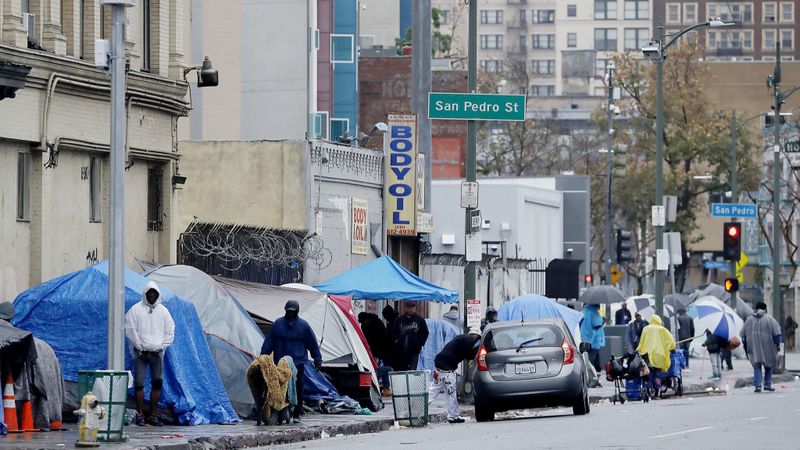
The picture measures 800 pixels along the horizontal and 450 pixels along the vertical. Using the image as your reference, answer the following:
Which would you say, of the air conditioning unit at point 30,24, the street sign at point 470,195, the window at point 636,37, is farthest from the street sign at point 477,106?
the window at point 636,37

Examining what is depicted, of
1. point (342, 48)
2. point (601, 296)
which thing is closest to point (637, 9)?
point (342, 48)

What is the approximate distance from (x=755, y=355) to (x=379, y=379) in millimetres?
8449

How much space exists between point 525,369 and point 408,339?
382 cm

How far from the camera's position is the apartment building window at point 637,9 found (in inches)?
7397

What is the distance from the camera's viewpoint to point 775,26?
18375 centimetres

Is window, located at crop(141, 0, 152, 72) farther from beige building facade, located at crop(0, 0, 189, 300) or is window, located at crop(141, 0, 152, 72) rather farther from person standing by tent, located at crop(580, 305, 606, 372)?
person standing by tent, located at crop(580, 305, 606, 372)

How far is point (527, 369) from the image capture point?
84.5 ft

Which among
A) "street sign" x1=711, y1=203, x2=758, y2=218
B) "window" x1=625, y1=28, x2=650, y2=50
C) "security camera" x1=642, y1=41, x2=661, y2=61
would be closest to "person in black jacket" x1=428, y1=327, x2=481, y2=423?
"security camera" x1=642, y1=41, x2=661, y2=61

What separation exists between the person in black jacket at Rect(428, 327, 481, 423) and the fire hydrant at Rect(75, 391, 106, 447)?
7789mm

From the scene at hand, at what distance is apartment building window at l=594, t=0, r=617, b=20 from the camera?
188625 mm

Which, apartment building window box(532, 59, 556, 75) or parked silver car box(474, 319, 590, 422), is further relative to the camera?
apartment building window box(532, 59, 556, 75)

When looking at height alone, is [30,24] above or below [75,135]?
above

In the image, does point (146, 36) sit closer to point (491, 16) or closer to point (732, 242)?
point (732, 242)

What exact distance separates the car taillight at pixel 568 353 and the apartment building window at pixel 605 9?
542 ft
